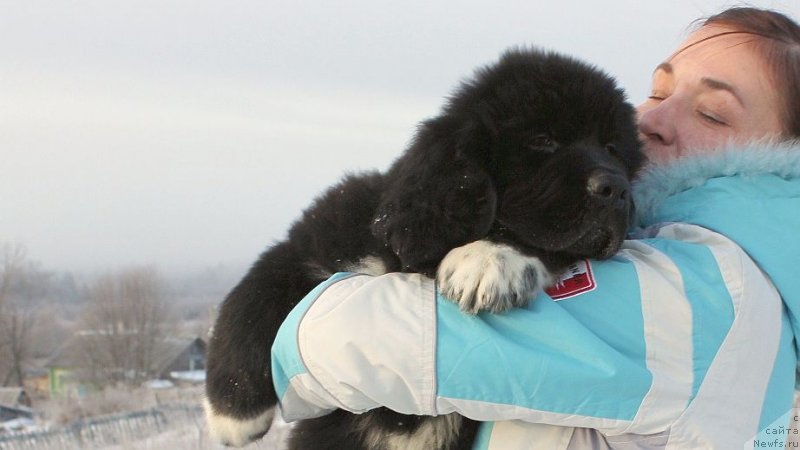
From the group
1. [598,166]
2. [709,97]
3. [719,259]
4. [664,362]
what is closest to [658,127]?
[709,97]

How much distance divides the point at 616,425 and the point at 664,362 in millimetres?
181

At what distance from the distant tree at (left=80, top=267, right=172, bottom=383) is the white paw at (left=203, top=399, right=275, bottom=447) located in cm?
3351

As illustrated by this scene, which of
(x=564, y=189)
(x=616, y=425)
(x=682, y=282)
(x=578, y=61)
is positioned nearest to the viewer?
(x=616, y=425)

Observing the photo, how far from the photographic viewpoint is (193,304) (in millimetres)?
41531

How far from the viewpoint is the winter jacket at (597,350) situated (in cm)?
162

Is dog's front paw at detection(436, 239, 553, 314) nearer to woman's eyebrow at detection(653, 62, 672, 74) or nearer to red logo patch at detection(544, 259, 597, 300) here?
red logo patch at detection(544, 259, 597, 300)

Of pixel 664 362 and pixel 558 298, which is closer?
pixel 664 362

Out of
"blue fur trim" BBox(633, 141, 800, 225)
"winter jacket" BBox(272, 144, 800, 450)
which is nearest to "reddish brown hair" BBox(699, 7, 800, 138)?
"blue fur trim" BBox(633, 141, 800, 225)

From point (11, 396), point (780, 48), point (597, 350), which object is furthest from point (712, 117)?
point (11, 396)

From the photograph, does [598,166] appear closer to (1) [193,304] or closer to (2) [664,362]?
(2) [664,362]

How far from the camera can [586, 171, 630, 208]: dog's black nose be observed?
189cm

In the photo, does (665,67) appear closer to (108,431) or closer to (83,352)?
(108,431)

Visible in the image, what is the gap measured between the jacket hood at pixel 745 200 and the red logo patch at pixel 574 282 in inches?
14.8

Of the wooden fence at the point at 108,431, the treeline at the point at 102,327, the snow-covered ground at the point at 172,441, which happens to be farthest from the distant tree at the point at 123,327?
the snow-covered ground at the point at 172,441
